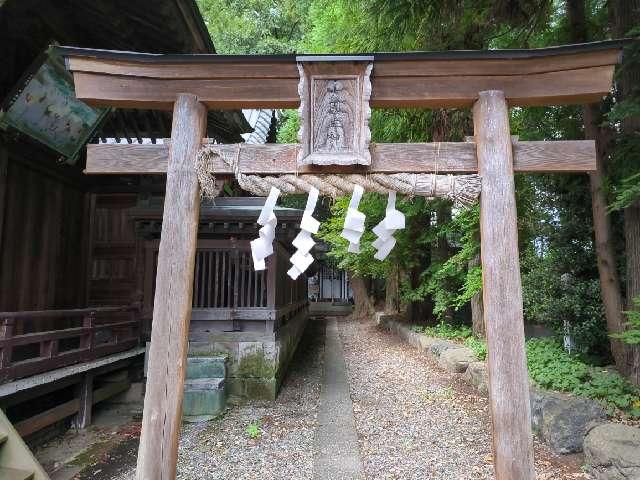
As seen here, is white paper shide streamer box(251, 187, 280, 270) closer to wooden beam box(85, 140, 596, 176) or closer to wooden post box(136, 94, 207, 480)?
wooden beam box(85, 140, 596, 176)

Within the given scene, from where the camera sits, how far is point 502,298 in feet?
10.00

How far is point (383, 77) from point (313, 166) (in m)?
0.94

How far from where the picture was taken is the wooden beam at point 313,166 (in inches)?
130

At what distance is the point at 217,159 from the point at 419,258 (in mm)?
10859

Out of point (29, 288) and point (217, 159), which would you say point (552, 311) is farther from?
point (29, 288)

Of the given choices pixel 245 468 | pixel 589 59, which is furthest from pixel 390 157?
pixel 245 468

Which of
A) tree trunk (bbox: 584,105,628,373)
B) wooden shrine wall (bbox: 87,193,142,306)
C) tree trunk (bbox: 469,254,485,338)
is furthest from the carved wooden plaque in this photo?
tree trunk (bbox: 469,254,485,338)

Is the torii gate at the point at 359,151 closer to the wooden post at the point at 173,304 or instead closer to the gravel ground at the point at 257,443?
the wooden post at the point at 173,304

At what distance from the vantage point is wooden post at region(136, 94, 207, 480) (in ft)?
9.93

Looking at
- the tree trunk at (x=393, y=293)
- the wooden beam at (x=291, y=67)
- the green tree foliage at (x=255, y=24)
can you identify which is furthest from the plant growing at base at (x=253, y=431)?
the green tree foliage at (x=255, y=24)

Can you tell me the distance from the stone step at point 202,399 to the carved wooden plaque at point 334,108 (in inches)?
196

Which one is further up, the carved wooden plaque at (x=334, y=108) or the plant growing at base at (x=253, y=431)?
the carved wooden plaque at (x=334, y=108)

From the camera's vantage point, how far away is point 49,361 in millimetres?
5586

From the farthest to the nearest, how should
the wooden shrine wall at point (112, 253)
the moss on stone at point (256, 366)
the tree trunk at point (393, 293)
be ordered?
the tree trunk at point (393, 293), the wooden shrine wall at point (112, 253), the moss on stone at point (256, 366)
